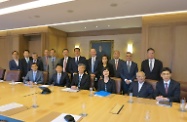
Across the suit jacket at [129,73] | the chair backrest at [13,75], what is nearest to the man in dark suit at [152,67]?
the suit jacket at [129,73]

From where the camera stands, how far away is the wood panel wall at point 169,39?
4328mm

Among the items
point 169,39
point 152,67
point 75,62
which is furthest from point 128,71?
point 169,39

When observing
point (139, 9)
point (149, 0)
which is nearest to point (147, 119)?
point (149, 0)

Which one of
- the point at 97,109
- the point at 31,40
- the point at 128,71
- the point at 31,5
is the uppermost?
the point at 31,5

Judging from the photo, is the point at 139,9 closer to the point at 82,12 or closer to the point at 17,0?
the point at 82,12

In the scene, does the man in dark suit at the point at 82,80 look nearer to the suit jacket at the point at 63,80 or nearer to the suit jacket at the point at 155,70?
the suit jacket at the point at 63,80

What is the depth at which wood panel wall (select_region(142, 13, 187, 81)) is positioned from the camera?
14.2 feet

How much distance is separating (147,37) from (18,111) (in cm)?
410

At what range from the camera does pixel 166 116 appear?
1.59 m

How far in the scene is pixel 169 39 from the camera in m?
4.46

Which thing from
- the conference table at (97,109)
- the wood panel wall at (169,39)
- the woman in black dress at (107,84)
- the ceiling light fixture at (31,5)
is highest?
the ceiling light fixture at (31,5)

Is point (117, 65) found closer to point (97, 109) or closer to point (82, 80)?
point (82, 80)

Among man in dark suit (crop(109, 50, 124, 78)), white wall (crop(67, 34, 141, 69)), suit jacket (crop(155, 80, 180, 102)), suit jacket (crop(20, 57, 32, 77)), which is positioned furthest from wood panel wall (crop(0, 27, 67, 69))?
suit jacket (crop(155, 80, 180, 102))

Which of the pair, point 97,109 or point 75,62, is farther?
point 75,62
